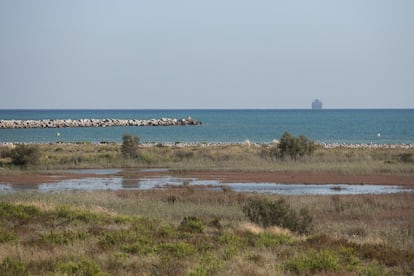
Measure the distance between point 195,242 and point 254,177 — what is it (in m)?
25.8

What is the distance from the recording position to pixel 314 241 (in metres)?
16.7

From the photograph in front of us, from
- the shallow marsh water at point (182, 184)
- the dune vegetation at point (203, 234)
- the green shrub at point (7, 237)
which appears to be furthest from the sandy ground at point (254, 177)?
the green shrub at point (7, 237)

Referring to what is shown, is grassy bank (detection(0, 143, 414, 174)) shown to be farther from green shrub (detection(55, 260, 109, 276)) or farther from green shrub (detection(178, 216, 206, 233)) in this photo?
green shrub (detection(55, 260, 109, 276))

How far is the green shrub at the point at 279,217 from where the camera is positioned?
20484 millimetres

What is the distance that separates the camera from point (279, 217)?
2112 cm

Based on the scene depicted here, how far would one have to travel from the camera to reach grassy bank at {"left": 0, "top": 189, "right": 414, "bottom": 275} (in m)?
13.2

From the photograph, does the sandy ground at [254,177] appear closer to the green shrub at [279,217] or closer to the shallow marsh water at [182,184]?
the shallow marsh water at [182,184]

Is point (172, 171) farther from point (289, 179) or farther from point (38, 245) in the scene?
point (38, 245)

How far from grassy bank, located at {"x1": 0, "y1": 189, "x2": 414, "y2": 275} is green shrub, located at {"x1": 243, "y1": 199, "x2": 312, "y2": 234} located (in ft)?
A: 1.54

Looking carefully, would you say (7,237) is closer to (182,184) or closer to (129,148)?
(182,184)

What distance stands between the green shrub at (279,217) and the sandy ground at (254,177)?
55.6 ft

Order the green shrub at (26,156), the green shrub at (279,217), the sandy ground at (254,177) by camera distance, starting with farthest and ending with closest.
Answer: the green shrub at (26,156) → the sandy ground at (254,177) → the green shrub at (279,217)

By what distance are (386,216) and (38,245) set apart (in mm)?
13614

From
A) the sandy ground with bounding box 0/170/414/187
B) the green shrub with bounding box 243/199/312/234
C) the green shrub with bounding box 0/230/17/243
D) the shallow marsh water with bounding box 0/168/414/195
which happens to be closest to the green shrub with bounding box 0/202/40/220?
the green shrub with bounding box 0/230/17/243
